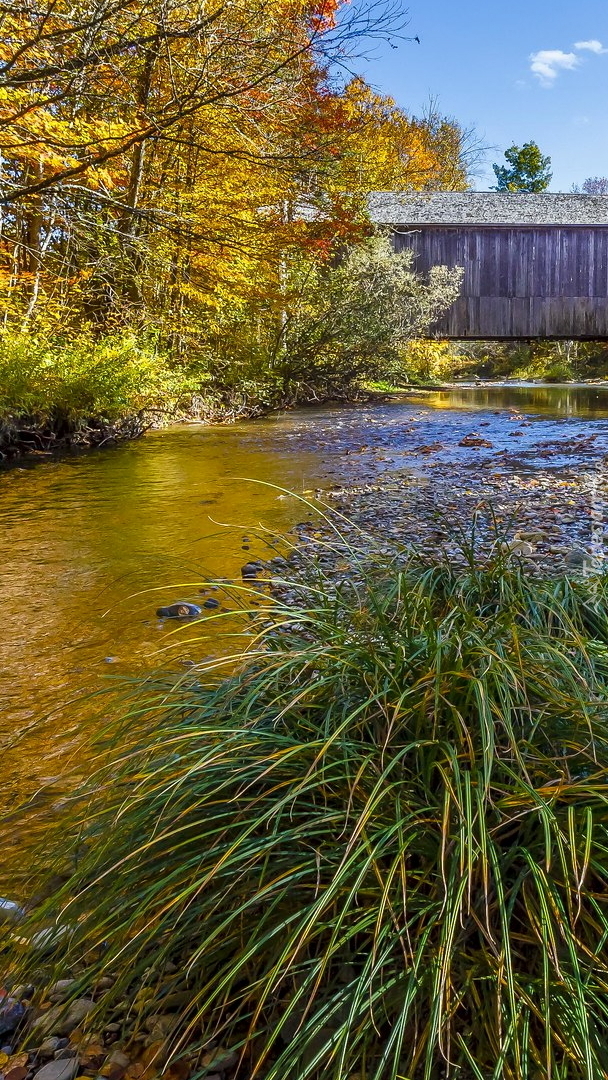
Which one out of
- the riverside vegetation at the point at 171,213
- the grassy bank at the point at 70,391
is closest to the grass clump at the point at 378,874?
the riverside vegetation at the point at 171,213

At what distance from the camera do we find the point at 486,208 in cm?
2509

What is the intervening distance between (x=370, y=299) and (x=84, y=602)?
15.8 meters

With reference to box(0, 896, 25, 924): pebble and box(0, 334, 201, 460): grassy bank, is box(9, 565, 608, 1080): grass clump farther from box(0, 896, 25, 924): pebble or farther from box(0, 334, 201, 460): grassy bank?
box(0, 334, 201, 460): grassy bank

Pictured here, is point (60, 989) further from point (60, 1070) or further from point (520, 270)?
point (520, 270)

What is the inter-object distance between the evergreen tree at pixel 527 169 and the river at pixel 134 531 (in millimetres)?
51071

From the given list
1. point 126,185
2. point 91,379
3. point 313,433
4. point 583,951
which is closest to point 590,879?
point 583,951

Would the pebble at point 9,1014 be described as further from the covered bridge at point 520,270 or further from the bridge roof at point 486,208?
the covered bridge at point 520,270

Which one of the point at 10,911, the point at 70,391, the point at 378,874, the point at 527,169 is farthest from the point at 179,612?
the point at 527,169

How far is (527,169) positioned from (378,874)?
214ft

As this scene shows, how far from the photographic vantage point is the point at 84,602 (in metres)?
3.98

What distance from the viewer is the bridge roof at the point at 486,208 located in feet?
78.6

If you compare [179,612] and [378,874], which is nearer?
[378,874]

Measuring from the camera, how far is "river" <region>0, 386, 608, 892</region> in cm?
266

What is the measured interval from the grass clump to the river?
419mm
